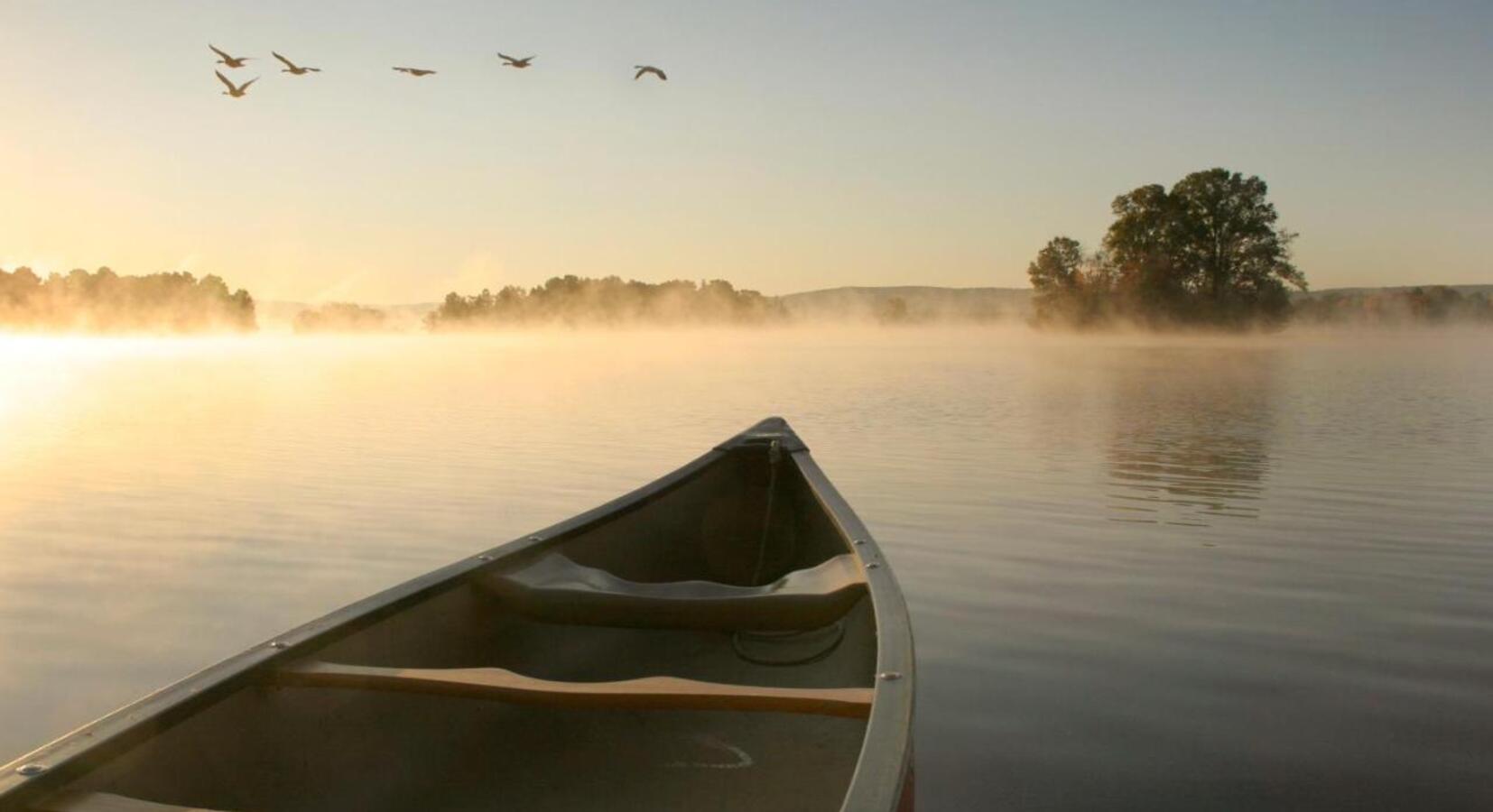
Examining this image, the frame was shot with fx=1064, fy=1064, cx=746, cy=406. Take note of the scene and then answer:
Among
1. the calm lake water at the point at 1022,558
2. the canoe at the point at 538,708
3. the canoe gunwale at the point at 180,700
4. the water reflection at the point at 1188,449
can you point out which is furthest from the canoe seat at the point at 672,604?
A: the water reflection at the point at 1188,449

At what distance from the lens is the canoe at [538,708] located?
2.53 m

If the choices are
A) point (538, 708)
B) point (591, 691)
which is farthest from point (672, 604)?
point (591, 691)

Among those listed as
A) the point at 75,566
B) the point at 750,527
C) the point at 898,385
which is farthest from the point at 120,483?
the point at 898,385

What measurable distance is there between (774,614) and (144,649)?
430 cm

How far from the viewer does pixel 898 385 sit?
3316 cm

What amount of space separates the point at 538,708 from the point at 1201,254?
261 ft

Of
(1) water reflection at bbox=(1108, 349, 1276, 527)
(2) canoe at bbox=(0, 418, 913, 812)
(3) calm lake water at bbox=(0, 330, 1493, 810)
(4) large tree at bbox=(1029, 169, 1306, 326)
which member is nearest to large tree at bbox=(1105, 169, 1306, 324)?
(4) large tree at bbox=(1029, 169, 1306, 326)

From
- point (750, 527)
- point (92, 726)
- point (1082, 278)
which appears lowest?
point (750, 527)

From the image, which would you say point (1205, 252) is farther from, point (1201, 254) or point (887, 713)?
point (887, 713)

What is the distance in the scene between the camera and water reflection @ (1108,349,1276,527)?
1071cm

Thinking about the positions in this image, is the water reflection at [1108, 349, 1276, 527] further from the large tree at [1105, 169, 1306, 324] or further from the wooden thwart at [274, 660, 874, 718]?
the large tree at [1105, 169, 1306, 324]

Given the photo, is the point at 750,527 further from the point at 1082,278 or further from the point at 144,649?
the point at 1082,278

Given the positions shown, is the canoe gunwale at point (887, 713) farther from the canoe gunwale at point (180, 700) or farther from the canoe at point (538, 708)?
the canoe gunwale at point (180, 700)

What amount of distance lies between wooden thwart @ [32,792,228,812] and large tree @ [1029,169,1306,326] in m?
78.9
